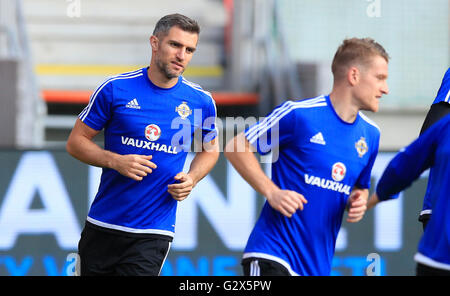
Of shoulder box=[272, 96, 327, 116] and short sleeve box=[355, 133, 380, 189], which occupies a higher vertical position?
shoulder box=[272, 96, 327, 116]

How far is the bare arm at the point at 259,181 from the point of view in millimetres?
4609

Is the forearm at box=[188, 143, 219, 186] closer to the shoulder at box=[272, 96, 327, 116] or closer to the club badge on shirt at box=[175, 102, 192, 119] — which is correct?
the club badge on shirt at box=[175, 102, 192, 119]

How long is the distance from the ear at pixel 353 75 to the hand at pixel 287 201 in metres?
0.77

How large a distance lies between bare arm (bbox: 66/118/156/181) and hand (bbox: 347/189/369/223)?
115 centimetres

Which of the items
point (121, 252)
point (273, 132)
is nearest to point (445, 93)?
point (273, 132)

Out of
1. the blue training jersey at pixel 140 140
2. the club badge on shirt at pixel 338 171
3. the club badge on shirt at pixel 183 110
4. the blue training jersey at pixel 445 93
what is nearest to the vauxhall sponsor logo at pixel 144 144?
the blue training jersey at pixel 140 140

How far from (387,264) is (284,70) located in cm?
318

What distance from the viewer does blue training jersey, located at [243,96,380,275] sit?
15.8 feet

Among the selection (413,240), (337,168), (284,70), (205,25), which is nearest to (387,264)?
(413,240)

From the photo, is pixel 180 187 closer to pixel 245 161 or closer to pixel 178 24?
pixel 245 161

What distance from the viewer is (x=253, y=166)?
192 inches

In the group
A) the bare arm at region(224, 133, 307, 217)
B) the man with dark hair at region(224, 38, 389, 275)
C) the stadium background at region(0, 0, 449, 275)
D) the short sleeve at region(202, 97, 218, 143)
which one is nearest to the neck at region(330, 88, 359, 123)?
the man with dark hair at region(224, 38, 389, 275)

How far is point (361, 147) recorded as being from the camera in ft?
16.4
